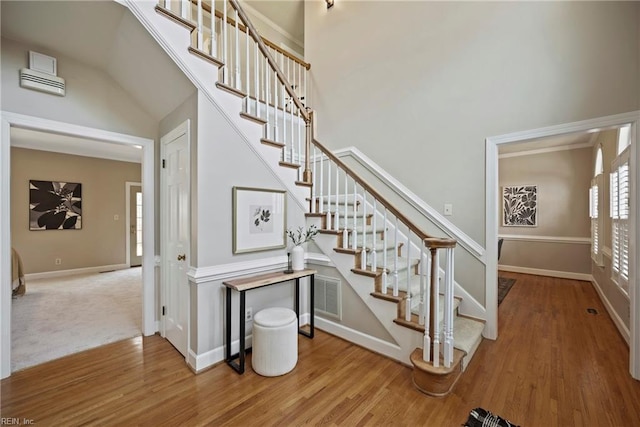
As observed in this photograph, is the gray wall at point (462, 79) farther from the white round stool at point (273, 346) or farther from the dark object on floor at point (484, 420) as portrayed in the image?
the white round stool at point (273, 346)

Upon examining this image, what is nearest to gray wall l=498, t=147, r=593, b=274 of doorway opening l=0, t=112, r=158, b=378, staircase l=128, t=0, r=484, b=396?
staircase l=128, t=0, r=484, b=396

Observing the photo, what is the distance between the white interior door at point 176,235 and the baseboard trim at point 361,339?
4.68 ft

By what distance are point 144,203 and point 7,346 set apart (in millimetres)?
1534

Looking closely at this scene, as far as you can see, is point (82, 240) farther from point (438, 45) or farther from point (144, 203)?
point (438, 45)

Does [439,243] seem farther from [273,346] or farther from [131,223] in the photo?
[131,223]

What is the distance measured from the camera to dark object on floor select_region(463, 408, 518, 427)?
1680 millimetres

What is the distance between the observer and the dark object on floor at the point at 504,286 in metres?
4.30

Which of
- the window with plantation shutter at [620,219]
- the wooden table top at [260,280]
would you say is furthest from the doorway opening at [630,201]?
the wooden table top at [260,280]

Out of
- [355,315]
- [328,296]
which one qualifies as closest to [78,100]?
[328,296]

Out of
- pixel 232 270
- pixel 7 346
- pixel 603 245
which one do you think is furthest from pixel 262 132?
pixel 603 245

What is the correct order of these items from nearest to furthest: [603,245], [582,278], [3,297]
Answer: [3,297], [603,245], [582,278]

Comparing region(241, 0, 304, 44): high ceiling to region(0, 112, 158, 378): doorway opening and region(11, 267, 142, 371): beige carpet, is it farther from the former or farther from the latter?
region(11, 267, 142, 371): beige carpet

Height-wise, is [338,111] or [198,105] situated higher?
[338,111]

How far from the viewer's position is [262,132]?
109 inches
